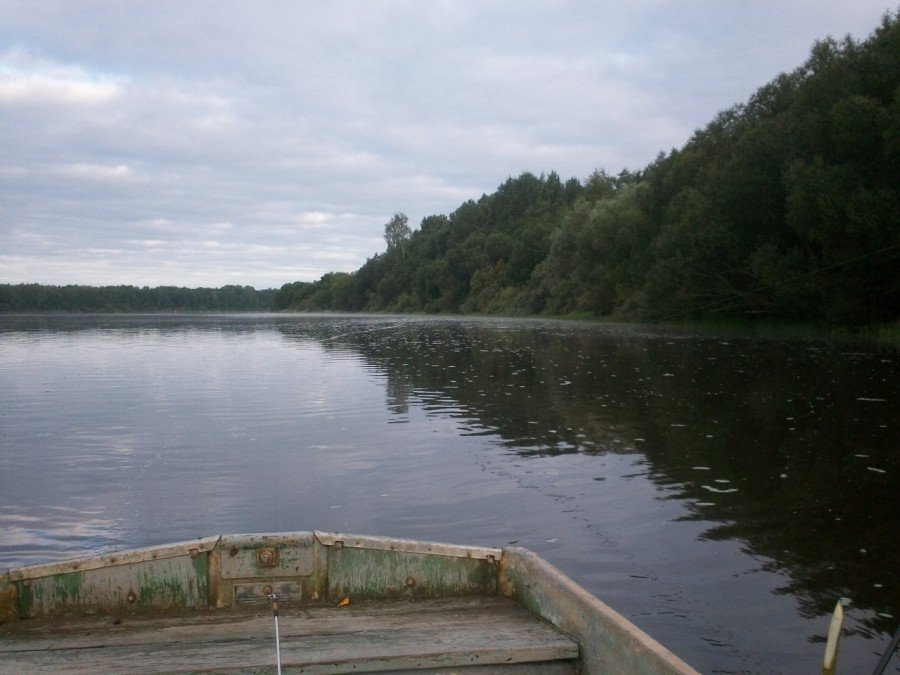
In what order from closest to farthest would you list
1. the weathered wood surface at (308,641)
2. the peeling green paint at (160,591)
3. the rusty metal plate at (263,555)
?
the weathered wood surface at (308,641)
the peeling green paint at (160,591)
the rusty metal plate at (263,555)

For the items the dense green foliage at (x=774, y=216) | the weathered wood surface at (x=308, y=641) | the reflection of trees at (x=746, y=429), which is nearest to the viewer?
the weathered wood surface at (x=308, y=641)

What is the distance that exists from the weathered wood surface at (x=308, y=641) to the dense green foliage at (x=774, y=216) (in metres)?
33.2

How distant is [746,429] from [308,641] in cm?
1120

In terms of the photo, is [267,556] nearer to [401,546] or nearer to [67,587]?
[401,546]

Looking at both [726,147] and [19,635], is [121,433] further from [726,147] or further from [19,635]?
[726,147]

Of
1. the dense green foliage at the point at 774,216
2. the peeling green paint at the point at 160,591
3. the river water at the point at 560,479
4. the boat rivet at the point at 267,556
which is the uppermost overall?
the dense green foliage at the point at 774,216

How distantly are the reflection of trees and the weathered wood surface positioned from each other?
9.61ft

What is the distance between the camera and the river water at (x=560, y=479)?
21.7 ft

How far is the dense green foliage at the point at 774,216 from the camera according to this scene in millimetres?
35812

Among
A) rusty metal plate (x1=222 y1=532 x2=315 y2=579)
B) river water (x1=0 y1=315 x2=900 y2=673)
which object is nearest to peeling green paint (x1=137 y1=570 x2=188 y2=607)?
rusty metal plate (x1=222 y1=532 x2=315 y2=579)

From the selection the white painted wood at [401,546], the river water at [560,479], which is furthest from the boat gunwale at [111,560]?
the river water at [560,479]

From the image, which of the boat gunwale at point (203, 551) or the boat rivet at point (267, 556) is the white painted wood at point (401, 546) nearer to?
the boat gunwale at point (203, 551)

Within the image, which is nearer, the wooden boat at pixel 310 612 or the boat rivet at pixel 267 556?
the wooden boat at pixel 310 612

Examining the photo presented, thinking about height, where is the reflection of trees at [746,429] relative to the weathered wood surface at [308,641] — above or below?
below
